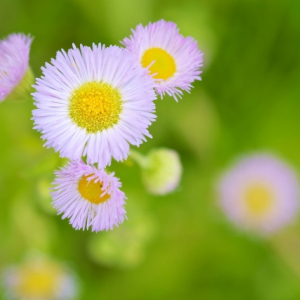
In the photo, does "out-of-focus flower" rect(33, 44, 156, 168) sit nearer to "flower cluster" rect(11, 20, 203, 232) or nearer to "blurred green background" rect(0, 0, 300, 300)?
"flower cluster" rect(11, 20, 203, 232)

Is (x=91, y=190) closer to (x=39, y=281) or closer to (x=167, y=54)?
(x=167, y=54)

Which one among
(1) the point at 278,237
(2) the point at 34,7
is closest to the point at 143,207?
(1) the point at 278,237

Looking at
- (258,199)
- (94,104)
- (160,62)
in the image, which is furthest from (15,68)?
(258,199)

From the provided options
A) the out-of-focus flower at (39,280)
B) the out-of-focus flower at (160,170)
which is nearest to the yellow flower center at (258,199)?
the out-of-focus flower at (39,280)

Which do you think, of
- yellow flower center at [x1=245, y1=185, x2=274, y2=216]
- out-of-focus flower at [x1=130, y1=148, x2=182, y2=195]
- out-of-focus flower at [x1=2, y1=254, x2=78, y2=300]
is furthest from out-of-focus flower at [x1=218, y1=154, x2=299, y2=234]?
out-of-focus flower at [x1=130, y1=148, x2=182, y2=195]

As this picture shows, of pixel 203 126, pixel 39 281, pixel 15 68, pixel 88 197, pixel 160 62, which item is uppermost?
pixel 203 126

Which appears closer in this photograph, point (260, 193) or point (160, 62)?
point (160, 62)
